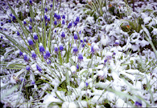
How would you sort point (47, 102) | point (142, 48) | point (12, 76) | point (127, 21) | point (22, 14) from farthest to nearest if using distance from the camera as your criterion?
point (22, 14), point (127, 21), point (142, 48), point (12, 76), point (47, 102)

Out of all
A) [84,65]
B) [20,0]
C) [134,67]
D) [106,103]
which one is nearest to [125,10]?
[134,67]

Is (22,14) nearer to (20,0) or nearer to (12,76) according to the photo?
(20,0)

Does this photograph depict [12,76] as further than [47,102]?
Yes

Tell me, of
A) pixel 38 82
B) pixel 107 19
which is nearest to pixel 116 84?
pixel 38 82

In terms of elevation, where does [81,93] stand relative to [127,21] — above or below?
below

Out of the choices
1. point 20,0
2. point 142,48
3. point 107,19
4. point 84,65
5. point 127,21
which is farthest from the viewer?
point 20,0

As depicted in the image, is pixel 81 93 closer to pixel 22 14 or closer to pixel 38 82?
pixel 38 82

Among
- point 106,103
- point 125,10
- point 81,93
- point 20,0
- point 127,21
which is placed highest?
point 20,0

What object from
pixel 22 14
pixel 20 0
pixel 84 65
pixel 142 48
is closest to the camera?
pixel 84 65

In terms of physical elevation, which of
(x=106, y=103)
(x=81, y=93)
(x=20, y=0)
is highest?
(x=20, y=0)
